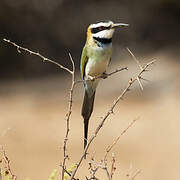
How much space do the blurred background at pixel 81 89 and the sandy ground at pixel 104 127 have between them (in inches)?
0.5

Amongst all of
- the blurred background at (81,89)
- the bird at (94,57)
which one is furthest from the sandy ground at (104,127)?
the bird at (94,57)

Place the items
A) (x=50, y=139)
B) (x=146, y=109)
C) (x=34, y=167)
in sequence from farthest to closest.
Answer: (x=146, y=109) < (x=50, y=139) < (x=34, y=167)

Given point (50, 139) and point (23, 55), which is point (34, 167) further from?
point (23, 55)

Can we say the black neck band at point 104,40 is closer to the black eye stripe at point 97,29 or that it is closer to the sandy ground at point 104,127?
the black eye stripe at point 97,29

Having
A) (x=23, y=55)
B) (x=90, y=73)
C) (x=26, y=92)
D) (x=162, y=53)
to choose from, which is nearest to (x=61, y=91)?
(x=26, y=92)

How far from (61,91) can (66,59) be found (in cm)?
102

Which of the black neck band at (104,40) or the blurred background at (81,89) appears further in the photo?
the blurred background at (81,89)

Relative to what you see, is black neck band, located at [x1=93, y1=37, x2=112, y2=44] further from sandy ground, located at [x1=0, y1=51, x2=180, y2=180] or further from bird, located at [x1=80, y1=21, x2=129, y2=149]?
sandy ground, located at [x1=0, y1=51, x2=180, y2=180]

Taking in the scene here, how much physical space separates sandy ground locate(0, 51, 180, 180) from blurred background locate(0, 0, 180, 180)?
12 millimetres

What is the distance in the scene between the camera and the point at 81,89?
8641mm

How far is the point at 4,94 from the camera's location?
8836 mm

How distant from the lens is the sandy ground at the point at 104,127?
268 inches

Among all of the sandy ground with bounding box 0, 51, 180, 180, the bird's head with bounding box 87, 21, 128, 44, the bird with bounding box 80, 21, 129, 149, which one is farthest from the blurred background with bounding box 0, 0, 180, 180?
the bird's head with bounding box 87, 21, 128, 44

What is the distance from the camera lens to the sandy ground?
6801 millimetres
